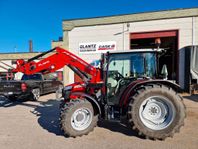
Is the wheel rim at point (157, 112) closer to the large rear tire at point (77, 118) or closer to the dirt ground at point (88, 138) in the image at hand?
the dirt ground at point (88, 138)

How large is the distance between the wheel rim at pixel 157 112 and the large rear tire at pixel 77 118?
1323 mm

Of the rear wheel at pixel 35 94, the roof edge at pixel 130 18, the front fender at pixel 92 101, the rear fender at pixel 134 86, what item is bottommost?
the rear wheel at pixel 35 94

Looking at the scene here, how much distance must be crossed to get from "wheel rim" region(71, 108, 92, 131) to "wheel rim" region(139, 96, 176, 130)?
4.53 feet

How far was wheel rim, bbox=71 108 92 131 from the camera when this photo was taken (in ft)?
14.9

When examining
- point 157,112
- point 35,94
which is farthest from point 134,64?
point 35,94

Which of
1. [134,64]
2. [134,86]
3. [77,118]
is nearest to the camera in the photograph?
[134,86]

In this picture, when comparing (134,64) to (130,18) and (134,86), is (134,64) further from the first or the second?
(130,18)

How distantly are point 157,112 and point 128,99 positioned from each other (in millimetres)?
817

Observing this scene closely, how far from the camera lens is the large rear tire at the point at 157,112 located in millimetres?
4188

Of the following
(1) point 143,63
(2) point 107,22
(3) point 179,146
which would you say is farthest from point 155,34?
(3) point 179,146

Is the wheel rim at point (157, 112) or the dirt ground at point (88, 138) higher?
the wheel rim at point (157, 112)


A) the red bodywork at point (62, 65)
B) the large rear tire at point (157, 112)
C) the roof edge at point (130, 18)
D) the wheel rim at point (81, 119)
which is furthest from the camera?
the roof edge at point (130, 18)

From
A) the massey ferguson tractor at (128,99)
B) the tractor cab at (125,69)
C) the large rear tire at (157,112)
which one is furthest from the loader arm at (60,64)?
the large rear tire at (157,112)

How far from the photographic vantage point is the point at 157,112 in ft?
14.6
